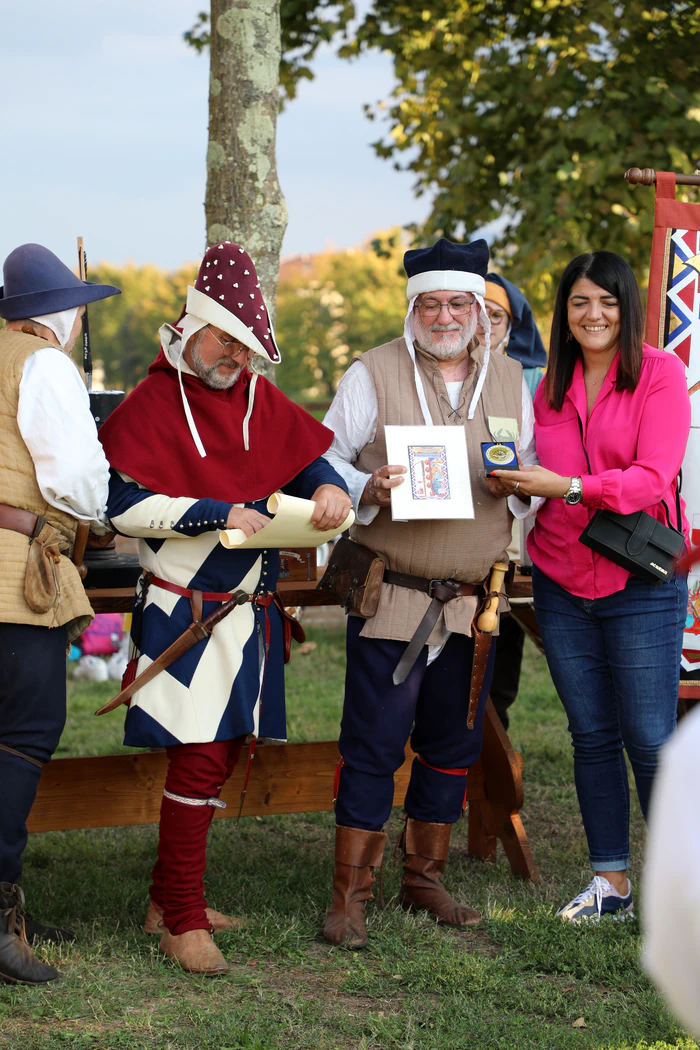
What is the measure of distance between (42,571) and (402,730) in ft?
3.99

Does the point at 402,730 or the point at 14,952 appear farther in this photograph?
the point at 402,730

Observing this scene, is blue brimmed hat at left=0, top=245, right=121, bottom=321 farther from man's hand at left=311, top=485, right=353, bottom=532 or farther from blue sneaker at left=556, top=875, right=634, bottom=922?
blue sneaker at left=556, top=875, right=634, bottom=922

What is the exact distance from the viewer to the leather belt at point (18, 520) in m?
3.04

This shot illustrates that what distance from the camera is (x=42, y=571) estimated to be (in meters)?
3.05

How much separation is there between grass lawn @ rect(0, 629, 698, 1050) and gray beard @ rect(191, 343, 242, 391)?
5.57ft

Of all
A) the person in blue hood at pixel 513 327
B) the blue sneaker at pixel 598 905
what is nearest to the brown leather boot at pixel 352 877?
the blue sneaker at pixel 598 905

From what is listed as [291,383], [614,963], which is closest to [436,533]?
[614,963]

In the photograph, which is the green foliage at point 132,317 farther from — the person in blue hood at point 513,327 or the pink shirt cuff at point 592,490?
the pink shirt cuff at point 592,490

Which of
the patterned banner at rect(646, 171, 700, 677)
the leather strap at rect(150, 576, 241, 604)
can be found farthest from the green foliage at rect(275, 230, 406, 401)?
the leather strap at rect(150, 576, 241, 604)

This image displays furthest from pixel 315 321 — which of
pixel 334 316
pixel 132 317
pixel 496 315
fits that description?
pixel 496 315

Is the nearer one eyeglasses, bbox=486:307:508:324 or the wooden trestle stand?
the wooden trestle stand

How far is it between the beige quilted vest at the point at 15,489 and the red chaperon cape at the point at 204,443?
10.4 inches

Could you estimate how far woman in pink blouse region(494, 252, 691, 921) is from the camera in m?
3.34

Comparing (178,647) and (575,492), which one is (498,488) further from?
(178,647)
